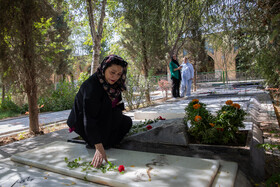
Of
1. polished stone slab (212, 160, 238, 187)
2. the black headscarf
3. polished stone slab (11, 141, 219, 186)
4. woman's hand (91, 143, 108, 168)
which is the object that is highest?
the black headscarf

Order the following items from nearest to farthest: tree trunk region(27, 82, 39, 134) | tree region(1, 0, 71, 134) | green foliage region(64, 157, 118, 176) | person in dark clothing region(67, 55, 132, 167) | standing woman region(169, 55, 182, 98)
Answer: green foliage region(64, 157, 118, 176)
person in dark clothing region(67, 55, 132, 167)
tree region(1, 0, 71, 134)
tree trunk region(27, 82, 39, 134)
standing woman region(169, 55, 182, 98)

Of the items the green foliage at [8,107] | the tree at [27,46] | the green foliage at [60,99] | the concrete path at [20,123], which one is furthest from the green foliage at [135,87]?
the green foliage at [8,107]

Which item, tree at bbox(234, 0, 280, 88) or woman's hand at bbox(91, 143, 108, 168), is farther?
tree at bbox(234, 0, 280, 88)

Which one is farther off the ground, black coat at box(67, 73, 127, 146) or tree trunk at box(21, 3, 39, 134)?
tree trunk at box(21, 3, 39, 134)

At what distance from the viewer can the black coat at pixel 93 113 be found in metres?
2.46

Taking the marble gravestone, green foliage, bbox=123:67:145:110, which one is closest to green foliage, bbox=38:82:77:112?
green foliage, bbox=123:67:145:110

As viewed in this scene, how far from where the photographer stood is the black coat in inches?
96.8

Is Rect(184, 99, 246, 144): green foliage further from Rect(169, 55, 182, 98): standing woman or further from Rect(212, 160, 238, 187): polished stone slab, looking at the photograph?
Rect(169, 55, 182, 98): standing woman

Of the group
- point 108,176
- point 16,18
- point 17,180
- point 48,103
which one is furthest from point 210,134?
point 48,103

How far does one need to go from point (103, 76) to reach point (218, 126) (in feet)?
4.91

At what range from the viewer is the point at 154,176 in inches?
78.7

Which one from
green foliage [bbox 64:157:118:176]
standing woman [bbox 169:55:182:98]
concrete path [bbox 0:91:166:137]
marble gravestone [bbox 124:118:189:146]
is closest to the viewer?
green foliage [bbox 64:157:118:176]

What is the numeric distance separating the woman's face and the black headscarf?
4cm

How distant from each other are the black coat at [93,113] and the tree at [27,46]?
7.97ft
